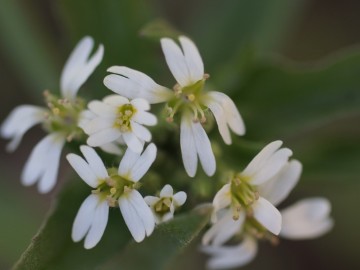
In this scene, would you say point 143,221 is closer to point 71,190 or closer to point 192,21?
point 71,190

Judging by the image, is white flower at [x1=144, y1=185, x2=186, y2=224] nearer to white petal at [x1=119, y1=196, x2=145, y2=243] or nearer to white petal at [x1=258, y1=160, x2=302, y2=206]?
white petal at [x1=119, y1=196, x2=145, y2=243]

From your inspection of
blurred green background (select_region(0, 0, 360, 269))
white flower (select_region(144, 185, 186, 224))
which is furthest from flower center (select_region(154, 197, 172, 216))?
blurred green background (select_region(0, 0, 360, 269))

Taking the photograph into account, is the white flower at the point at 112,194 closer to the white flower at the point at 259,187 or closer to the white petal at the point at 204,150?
the white petal at the point at 204,150

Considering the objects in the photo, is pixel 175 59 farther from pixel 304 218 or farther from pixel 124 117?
pixel 304 218

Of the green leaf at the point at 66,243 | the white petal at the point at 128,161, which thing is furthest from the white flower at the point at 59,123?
the white petal at the point at 128,161

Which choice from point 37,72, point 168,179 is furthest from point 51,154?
point 37,72

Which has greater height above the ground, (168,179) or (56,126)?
(56,126)

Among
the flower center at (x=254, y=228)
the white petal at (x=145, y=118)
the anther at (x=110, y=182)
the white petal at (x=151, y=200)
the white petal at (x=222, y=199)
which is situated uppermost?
the white petal at (x=145, y=118)
